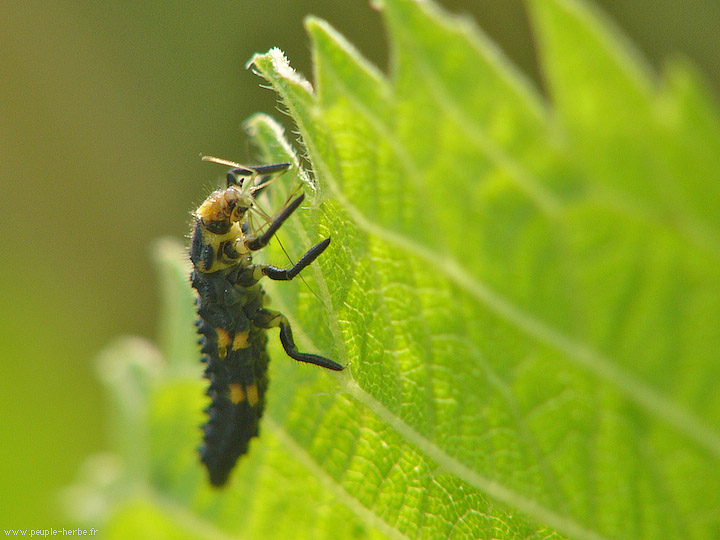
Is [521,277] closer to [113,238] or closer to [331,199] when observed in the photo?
[331,199]

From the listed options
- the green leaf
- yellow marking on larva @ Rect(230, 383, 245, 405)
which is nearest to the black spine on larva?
yellow marking on larva @ Rect(230, 383, 245, 405)

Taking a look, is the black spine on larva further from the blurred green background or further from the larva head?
the blurred green background

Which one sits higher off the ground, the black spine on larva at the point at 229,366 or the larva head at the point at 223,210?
the larva head at the point at 223,210

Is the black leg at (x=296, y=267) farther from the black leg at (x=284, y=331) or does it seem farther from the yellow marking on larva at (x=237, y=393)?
the yellow marking on larva at (x=237, y=393)

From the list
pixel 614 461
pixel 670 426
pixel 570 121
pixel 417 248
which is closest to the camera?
pixel 570 121

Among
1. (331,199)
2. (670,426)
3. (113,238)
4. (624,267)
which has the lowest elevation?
(113,238)

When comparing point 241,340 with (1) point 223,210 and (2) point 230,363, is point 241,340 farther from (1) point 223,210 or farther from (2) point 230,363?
(1) point 223,210

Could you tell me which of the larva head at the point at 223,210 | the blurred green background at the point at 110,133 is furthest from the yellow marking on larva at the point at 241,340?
the blurred green background at the point at 110,133

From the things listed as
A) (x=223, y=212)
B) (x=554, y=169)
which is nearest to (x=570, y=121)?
→ (x=554, y=169)
